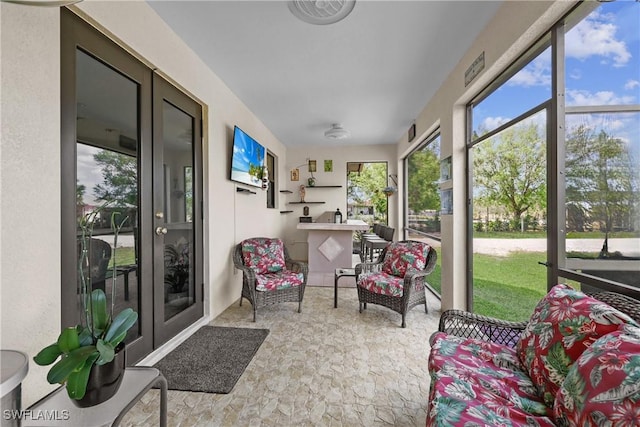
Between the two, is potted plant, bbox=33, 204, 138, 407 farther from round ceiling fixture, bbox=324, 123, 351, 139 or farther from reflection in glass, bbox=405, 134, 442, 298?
round ceiling fixture, bbox=324, 123, 351, 139

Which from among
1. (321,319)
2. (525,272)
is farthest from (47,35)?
(525,272)

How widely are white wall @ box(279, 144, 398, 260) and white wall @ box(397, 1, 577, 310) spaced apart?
2069 millimetres

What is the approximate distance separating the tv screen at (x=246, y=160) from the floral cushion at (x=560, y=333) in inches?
123

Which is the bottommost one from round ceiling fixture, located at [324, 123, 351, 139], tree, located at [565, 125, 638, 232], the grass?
the grass

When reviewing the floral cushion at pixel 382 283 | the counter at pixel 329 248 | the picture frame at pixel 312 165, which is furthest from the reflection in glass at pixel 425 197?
the picture frame at pixel 312 165

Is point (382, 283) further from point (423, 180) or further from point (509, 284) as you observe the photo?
point (423, 180)

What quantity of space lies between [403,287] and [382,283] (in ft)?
0.76

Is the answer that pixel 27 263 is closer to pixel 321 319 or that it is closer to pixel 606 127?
pixel 321 319

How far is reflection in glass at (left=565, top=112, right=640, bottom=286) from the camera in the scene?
131cm

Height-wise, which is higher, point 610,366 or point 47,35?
point 47,35

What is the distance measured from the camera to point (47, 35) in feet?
4.51

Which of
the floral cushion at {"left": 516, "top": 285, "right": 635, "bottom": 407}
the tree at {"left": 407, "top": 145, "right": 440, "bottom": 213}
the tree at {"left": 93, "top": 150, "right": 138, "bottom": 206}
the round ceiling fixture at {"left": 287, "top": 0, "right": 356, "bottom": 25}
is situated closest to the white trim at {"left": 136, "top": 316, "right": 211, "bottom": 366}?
the tree at {"left": 93, "top": 150, "right": 138, "bottom": 206}

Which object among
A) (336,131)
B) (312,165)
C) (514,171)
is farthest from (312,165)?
(514,171)

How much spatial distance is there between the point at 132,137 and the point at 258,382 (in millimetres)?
2032
